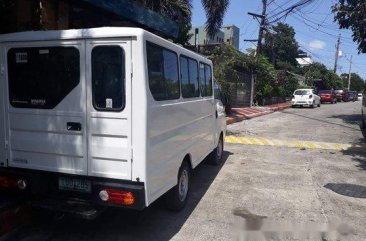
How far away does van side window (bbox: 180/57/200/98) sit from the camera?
19.6 feet

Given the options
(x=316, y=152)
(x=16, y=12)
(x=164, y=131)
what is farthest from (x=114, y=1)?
(x=316, y=152)

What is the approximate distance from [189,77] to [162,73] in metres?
1.42

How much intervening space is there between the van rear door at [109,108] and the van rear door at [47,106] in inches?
4.3

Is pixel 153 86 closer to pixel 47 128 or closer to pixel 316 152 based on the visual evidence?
pixel 47 128

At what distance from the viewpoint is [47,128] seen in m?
4.71

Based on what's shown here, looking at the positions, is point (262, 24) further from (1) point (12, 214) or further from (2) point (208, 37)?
(1) point (12, 214)

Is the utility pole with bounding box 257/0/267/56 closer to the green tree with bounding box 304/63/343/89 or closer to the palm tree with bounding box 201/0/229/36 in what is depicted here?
the palm tree with bounding box 201/0/229/36

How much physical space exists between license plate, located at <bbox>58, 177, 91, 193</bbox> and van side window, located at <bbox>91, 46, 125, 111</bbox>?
2.91 feet

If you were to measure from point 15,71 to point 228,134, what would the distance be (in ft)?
35.3

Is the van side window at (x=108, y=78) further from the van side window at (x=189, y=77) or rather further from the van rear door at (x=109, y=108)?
the van side window at (x=189, y=77)

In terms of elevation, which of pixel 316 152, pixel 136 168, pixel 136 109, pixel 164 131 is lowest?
pixel 316 152

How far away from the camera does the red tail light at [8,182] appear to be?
484 centimetres

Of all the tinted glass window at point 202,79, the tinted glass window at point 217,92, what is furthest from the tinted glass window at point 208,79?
the tinted glass window at point 217,92

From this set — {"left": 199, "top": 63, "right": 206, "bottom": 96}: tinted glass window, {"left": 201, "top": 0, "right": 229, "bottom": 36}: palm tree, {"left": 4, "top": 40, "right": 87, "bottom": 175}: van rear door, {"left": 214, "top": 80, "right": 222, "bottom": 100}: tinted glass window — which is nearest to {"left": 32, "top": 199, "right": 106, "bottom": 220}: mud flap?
{"left": 4, "top": 40, "right": 87, "bottom": 175}: van rear door
